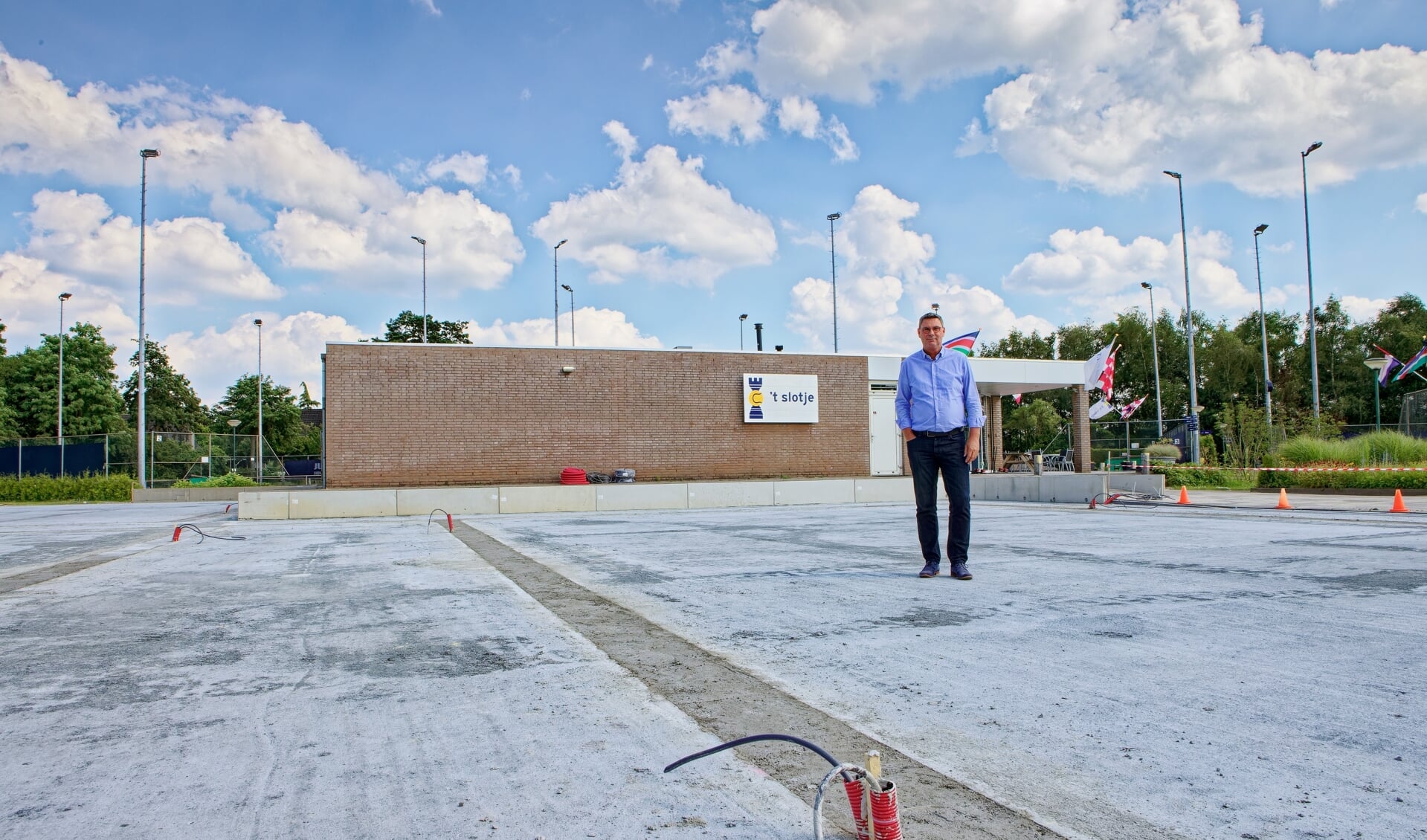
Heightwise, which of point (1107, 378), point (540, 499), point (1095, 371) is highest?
point (1095, 371)

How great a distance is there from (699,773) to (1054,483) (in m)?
19.1

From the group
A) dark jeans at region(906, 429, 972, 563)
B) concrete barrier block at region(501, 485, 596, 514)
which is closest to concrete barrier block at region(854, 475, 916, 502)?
concrete barrier block at region(501, 485, 596, 514)

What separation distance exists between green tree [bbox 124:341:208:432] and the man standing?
273ft

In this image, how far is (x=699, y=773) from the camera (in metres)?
2.38

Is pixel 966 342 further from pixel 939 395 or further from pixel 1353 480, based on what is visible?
pixel 939 395

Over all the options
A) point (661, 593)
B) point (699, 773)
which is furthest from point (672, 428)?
point (699, 773)

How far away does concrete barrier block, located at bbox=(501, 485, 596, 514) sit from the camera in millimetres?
18578

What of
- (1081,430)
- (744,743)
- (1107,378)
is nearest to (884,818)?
(744,743)

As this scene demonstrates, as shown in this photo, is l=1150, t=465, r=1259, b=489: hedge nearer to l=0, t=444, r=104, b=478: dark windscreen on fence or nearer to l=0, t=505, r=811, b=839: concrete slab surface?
l=0, t=505, r=811, b=839: concrete slab surface

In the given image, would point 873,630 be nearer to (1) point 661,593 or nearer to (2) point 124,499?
(1) point 661,593

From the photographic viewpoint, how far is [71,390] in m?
59.3

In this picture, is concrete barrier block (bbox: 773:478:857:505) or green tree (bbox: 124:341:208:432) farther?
green tree (bbox: 124:341:208:432)

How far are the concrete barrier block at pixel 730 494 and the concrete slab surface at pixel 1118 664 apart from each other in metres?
11.7

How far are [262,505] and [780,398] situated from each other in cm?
1677
